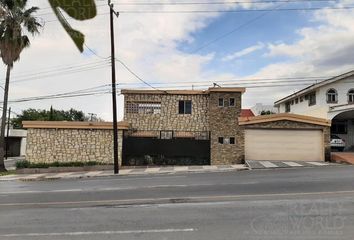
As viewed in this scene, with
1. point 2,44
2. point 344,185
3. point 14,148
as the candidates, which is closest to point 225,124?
point 2,44

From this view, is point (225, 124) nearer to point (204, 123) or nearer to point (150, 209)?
point (204, 123)

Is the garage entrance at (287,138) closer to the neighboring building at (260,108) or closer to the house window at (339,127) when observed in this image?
the house window at (339,127)

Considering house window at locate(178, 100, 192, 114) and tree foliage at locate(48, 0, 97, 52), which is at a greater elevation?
house window at locate(178, 100, 192, 114)

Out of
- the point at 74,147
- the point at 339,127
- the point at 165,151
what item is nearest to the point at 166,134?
the point at 165,151

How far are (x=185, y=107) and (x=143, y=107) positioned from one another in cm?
305

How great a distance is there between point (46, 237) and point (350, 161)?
2410cm

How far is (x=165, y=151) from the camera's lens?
3234 cm

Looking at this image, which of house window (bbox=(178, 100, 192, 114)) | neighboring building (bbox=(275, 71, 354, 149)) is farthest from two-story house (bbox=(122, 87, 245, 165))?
neighboring building (bbox=(275, 71, 354, 149))

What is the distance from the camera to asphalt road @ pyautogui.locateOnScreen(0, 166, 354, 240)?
8.52 metres

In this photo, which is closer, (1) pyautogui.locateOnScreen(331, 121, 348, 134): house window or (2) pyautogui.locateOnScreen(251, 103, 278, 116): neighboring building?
(1) pyautogui.locateOnScreen(331, 121, 348, 134): house window

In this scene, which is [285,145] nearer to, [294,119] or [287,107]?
[294,119]

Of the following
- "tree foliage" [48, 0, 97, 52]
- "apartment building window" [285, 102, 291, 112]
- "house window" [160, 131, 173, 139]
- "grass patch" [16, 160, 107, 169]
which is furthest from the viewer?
"apartment building window" [285, 102, 291, 112]

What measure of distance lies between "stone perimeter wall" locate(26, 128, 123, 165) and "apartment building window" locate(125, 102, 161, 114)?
279 cm

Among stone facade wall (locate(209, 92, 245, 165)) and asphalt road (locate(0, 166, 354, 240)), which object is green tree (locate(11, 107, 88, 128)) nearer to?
stone facade wall (locate(209, 92, 245, 165))
